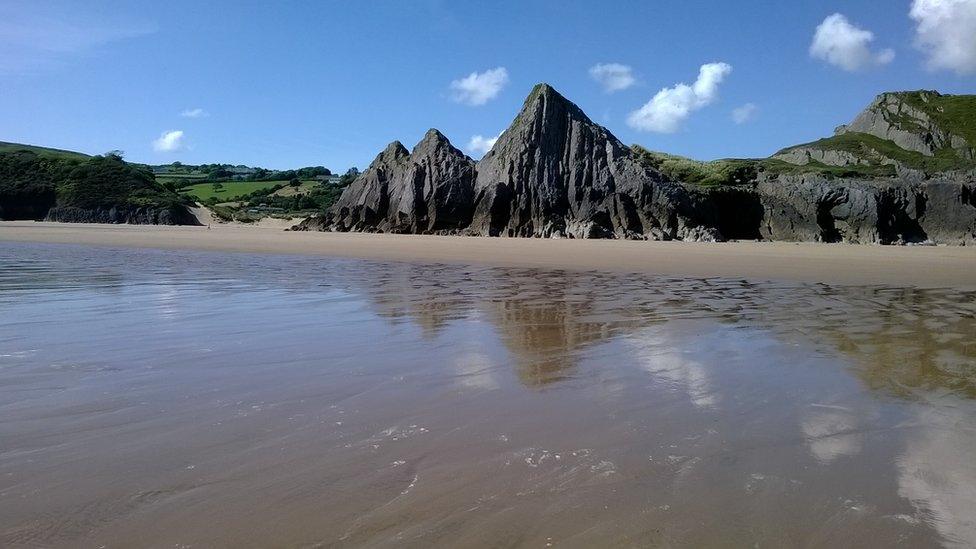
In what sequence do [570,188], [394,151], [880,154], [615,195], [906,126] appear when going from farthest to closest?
[906,126] → [880,154] → [394,151] → [570,188] → [615,195]

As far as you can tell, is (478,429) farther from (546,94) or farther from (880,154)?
(880,154)

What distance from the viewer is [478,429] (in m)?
3.67

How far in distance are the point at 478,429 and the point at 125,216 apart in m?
56.6

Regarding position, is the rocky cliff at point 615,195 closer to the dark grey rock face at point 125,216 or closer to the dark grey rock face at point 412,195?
the dark grey rock face at point 412,195

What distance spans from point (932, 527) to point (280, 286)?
32.3 ft

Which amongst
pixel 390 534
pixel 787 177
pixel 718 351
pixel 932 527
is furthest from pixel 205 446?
pixel 787 177

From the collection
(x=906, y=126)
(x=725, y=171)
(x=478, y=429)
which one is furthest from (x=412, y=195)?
(x=906, y=126)

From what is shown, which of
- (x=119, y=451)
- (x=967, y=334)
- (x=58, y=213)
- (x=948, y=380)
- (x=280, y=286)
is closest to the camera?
(x=119, y=451)

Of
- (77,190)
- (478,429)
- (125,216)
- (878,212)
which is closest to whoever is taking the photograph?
(478,429)

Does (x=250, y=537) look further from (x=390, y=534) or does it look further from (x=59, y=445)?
(x=59, y=445)

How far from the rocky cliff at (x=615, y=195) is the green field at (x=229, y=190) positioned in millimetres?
40946

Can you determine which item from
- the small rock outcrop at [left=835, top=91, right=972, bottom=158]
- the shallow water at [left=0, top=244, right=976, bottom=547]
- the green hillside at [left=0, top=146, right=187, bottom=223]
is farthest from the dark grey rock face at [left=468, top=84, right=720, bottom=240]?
the small rock outcrop at [left=835, top=91, right=972, bottom=158]

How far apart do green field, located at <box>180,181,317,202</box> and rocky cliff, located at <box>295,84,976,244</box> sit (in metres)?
40.9

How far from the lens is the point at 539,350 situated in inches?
237
